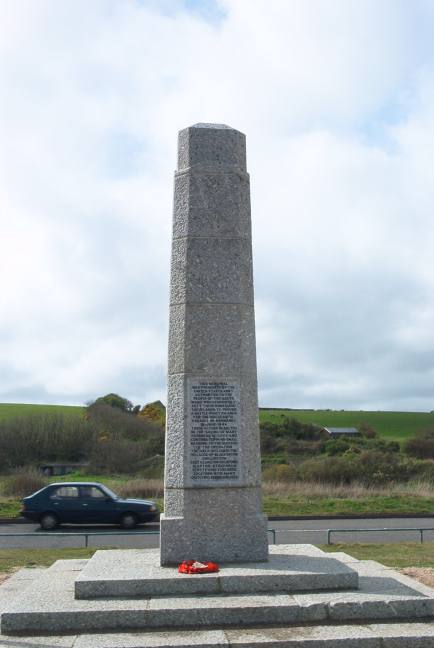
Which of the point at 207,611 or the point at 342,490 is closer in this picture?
the point at 207,611

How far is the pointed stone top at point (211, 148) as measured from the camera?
9.60 metres

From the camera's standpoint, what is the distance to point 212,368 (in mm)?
9062

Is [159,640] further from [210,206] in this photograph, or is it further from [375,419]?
[375,419]

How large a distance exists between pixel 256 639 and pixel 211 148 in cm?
576

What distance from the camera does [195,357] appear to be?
907 centimetres

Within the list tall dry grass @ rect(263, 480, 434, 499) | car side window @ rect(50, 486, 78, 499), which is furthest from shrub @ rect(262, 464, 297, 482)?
car side window @ rect(50, 486, 78, 499)

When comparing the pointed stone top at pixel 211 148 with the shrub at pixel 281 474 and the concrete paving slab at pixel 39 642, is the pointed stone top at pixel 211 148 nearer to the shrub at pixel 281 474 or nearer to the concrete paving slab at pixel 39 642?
the concrete paving slab at pixel 39 642

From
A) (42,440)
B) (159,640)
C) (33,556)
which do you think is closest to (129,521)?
(33,556)

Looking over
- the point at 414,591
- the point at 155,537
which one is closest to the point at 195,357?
the point at 414,591

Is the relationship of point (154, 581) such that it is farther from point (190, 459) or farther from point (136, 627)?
point (190, 459)

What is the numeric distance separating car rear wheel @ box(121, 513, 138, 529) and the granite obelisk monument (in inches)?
449

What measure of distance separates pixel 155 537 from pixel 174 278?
882 centimetres

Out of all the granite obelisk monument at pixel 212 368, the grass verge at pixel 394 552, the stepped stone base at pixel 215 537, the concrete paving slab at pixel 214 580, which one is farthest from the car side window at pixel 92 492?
the concrete paving slab at pixel 214 580

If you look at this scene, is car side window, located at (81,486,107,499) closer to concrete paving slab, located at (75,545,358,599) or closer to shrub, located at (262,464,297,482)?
shrub, located at (262,464,297,482)
